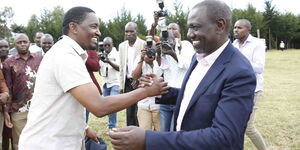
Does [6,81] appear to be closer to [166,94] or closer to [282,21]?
[166,94]

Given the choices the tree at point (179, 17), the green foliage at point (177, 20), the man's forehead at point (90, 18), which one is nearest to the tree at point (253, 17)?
the green foliage at point (177, 20)

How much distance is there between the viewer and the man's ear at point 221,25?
1921mm

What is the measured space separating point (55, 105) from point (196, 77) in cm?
100

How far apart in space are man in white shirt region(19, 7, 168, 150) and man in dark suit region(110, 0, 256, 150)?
1.49 ft

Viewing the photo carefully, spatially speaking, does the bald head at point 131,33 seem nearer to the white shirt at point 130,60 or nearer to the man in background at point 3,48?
the white shirt at point 130,60

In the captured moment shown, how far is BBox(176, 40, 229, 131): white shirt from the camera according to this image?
202 cm

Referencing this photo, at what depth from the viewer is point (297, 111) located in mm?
8312

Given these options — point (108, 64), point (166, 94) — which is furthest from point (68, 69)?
point (108, 64)

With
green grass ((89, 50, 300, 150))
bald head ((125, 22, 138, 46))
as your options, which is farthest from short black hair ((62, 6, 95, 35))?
green grass ((89, 50, 300, 150))

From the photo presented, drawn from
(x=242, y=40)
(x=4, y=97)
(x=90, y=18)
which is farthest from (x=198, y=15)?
(x=4, y=97)

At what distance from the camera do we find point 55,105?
A: 2.31 metres

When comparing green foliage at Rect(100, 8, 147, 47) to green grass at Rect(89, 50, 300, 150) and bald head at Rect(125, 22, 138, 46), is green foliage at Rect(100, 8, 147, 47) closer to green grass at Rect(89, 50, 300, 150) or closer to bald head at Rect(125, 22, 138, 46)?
green grass at Rect(89, 50, 300, 150)

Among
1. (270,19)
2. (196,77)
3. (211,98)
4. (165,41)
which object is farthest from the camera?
(270,19)

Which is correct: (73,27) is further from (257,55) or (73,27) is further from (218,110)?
(257,55)
